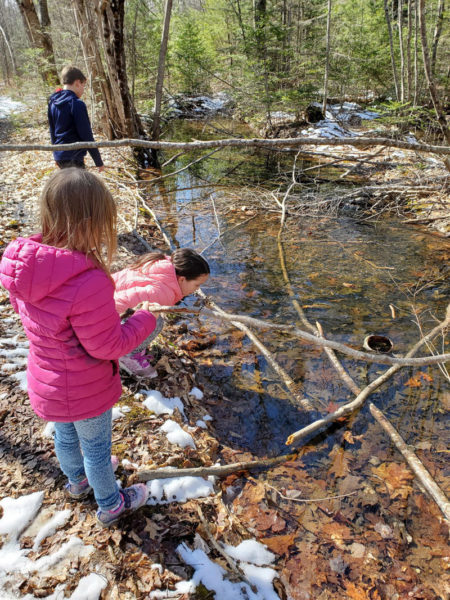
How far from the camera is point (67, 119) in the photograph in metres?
4.53

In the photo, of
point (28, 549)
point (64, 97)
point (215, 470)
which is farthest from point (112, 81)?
point (28, 549)

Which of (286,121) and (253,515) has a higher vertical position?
(286,121)

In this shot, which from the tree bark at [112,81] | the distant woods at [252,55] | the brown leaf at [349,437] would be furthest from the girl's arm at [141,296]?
the tree bark at [112,81]

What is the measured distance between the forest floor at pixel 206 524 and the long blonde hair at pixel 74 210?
1.57 m

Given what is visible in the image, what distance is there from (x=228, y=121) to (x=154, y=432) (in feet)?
66.8

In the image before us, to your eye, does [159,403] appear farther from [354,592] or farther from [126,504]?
[354,592]

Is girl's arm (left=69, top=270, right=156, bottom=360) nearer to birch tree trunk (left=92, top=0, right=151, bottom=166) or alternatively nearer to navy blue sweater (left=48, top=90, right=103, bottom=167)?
navy blue sweater (left=48, top=90, right=103, bottom=167)

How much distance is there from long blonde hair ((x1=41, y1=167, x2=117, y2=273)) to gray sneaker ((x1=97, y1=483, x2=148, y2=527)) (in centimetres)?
143

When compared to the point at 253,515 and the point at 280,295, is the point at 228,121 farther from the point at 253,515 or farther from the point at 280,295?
the point at 253,515

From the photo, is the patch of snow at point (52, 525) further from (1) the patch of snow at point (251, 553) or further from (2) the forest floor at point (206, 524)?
(1) the patch of snow at point (251, 553)

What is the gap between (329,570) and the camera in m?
2.17

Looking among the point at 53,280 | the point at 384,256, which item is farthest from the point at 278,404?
the point at 384,256

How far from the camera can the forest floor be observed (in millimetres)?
1870

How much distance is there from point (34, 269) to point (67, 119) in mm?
3982
